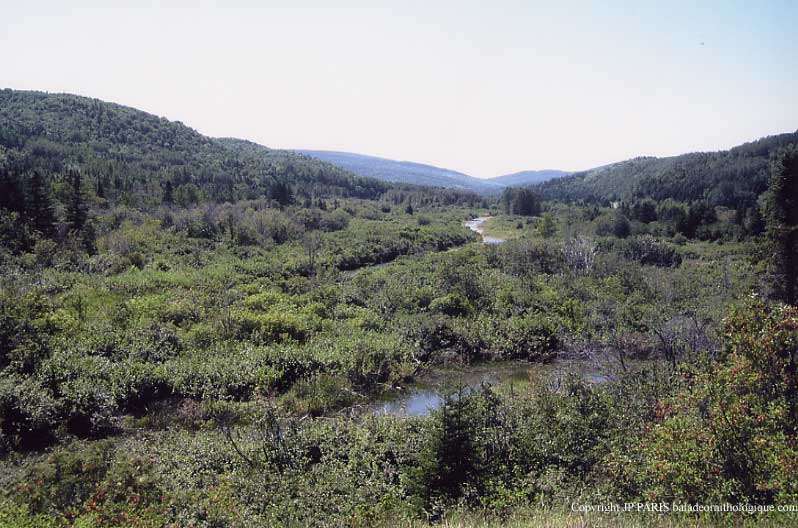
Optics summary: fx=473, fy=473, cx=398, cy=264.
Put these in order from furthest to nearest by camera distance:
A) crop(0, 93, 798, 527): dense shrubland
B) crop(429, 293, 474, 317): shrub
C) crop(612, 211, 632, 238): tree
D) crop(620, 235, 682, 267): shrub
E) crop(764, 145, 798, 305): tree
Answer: crop(612, 211, 632, 238): tree, crop(620, 235, 682, 267): shrub, crop(429, 293, 474, 317): shrub, crop(764, 145, 798, 305): tree, crop(0, 93, 798, 527): dense shrubland

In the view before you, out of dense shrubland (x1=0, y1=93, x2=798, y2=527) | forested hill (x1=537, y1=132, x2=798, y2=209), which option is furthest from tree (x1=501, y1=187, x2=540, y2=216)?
dense shrubland (x1=0, y1=93, x2=798, y2=527)

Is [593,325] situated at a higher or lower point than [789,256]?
lower

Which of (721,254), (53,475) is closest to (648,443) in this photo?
(53,475)

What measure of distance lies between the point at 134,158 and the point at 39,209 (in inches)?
2680

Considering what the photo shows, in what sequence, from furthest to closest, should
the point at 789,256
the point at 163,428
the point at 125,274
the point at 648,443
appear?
the point at 125,274 < the point at 789,256 < the point at 163,428 < the point at 648,443

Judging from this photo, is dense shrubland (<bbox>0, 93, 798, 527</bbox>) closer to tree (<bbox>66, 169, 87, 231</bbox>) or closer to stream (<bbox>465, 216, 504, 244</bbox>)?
tree (<bbox>66, 169, 87, 231</bbox>)

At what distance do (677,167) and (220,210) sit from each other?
14221 cm

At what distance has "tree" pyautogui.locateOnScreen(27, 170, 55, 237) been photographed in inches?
1718

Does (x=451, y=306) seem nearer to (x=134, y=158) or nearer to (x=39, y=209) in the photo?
(x=39, y=209)

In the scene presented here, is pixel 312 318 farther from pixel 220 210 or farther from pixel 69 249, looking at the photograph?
pixel 220 210

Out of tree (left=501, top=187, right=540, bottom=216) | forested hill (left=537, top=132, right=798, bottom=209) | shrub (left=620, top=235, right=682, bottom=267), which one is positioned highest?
forested hill (left=537, top=132, right=798, bottom=209)

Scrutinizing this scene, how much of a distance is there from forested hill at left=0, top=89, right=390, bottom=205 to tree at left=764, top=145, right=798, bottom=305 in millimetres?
69147

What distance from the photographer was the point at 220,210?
Answer: 63.1 metres

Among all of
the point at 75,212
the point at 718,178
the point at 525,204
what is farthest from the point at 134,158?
the point at 718,178
